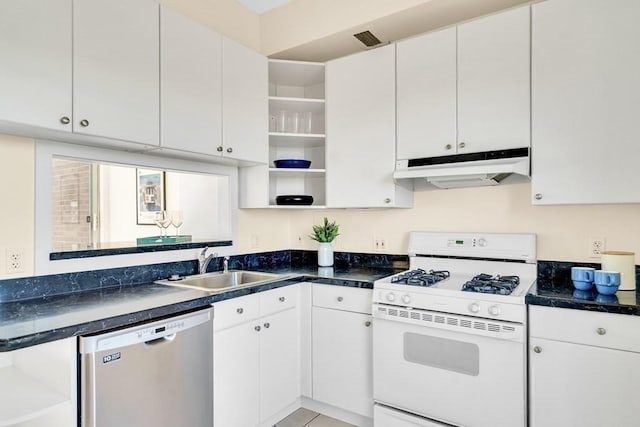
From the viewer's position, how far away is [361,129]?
8.71 ft

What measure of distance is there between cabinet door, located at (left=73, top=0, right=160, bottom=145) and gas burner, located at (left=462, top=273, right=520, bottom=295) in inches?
72.7

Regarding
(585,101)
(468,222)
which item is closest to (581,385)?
(468,222)

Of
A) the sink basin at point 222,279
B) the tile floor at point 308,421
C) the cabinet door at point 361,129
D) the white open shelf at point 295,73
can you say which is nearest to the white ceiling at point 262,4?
the white open shelf at point 295,73

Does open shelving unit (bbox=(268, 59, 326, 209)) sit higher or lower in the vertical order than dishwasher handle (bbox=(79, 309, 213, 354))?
higher

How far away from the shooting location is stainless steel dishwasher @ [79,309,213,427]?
1.42 metres

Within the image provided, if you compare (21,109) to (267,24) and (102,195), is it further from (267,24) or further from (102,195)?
(102,195)

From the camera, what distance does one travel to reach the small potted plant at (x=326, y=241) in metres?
2.92

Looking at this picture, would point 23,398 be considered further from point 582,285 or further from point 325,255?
point 582,285

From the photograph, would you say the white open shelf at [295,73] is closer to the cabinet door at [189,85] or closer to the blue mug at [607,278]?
the cabinet door at [189,85]

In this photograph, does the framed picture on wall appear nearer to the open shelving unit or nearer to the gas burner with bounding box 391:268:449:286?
the open shelving unit

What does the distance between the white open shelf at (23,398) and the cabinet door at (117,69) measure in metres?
1.06

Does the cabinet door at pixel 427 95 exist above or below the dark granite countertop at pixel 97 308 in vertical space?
above

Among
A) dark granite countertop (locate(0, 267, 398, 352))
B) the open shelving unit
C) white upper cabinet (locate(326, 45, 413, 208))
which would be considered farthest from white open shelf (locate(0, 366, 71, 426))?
white upper cabinet (locate(326, 45, 413, 208))

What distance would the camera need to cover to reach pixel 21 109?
1.54 meters
